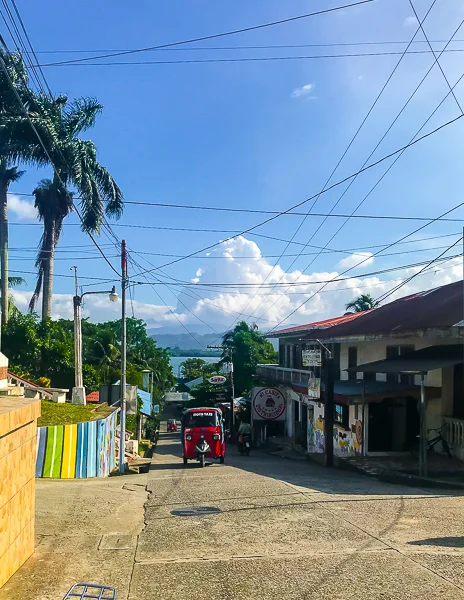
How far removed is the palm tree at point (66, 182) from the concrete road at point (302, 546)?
25290mm

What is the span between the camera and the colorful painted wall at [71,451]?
16734 mm

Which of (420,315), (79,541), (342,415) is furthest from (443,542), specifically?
(342,415)

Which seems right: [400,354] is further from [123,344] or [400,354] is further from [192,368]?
[192,368]

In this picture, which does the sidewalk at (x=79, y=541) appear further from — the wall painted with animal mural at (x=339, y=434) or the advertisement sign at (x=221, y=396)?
the advertisement sign at (x=221, y=396)

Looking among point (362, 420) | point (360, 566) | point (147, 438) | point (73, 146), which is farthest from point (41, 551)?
point (147, 438)

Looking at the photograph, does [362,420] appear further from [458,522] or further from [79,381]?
[79,381]

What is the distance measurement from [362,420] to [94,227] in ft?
67.3

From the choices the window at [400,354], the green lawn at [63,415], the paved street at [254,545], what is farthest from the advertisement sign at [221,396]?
the paved street at [254,545]

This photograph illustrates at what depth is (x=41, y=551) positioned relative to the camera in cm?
757

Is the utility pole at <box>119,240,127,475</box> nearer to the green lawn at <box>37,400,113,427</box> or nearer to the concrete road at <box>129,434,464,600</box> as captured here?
the green lawn at <box>37,400,113,427</box>

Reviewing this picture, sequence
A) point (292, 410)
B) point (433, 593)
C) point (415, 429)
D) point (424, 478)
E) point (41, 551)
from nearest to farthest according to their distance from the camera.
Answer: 1. point (433, 593)
2. point (41, 551)
3. point (424, 478)
4. point (415, 429)
5. point (292, 410)

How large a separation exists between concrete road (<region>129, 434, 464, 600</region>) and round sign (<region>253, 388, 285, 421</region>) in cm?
1867

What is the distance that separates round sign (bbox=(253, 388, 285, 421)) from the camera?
31.2 metres

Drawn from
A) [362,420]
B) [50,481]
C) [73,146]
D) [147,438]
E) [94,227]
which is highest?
[73,146]
